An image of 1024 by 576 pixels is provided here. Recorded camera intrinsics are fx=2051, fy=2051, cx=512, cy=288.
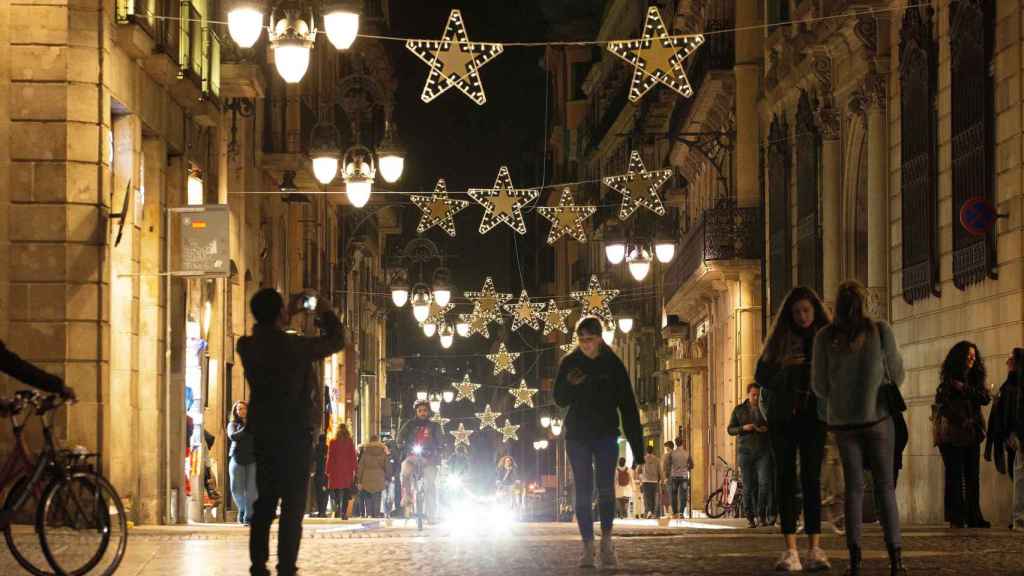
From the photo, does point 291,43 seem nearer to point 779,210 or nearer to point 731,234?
point 779,210

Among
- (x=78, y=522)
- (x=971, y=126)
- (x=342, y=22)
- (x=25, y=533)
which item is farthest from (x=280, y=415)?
(x=971, y=126)

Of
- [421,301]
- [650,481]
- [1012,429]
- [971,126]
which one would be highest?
[971,126]

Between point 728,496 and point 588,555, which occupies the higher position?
point 588,555

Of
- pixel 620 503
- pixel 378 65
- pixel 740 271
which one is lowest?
pixel 620 503

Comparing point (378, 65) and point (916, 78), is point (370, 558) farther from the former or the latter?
point (378, 65)

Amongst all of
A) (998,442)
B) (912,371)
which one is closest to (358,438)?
(912,371)

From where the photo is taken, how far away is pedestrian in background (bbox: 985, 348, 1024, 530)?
18375 mm

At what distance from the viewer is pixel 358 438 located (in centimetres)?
5938

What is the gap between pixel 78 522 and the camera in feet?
38.5

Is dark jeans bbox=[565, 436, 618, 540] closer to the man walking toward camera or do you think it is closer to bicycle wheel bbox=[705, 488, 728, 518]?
the man walking toward camera

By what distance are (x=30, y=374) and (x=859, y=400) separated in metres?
4.69

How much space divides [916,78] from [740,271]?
1451cm

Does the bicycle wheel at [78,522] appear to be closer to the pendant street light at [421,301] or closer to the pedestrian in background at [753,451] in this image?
the pedestrian in background at [753,451]

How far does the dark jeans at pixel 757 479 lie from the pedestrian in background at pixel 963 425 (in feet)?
13.7
